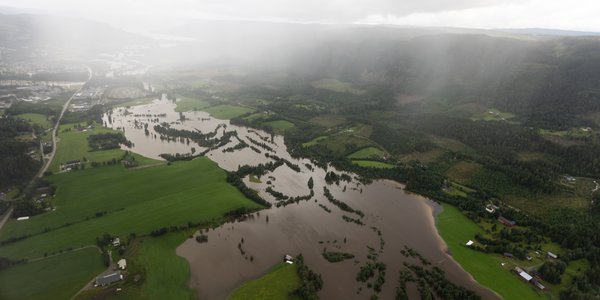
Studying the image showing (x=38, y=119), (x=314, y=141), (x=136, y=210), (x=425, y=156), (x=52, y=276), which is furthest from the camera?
(x=38, y=119)

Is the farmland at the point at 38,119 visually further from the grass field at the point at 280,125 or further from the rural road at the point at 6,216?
the grass field at the point at 280,125

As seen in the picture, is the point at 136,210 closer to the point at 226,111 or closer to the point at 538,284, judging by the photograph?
the point at 538,284

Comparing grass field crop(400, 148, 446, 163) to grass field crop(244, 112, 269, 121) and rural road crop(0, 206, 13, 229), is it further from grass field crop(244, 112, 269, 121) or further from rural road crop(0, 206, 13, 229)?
rural road crop(0, 206, 13, 229)

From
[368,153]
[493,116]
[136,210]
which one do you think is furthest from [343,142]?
[136,210]

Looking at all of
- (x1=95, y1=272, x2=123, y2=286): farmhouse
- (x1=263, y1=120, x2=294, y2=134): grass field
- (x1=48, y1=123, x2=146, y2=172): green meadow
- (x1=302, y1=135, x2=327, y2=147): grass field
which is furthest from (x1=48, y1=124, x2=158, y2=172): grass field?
(x1=263, y1=120, x2=294, y2=134): grass field

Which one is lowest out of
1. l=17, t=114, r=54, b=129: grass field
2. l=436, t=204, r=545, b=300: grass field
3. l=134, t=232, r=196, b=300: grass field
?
l=436, t=204, r=545, b=300: grass field
